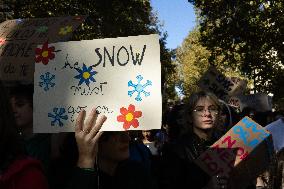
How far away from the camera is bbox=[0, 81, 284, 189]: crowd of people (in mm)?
1971

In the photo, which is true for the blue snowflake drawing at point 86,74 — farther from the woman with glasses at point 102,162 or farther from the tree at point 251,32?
the tree at point 251,32

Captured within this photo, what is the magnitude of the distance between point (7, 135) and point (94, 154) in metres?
0.52

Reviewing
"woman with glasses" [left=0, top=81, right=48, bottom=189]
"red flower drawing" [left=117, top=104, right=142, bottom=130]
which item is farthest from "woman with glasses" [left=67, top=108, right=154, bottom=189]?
"woman with glasses" [left=0, top=81, right=48, bottom=189]

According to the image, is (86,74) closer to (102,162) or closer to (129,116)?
(129,116)

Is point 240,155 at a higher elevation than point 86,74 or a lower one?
lower

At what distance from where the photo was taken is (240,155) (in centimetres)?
382

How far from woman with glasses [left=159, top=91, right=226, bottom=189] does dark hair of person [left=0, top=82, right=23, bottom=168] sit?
1702mm

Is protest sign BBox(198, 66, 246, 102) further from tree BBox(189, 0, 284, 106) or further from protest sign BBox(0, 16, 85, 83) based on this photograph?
tree BBox(189, 0, 284, 106)

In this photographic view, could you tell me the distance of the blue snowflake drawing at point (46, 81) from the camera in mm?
2790

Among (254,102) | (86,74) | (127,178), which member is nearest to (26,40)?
(86,74)

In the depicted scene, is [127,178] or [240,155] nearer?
[127,178]

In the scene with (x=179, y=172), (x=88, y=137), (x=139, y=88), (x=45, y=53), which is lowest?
(x=179, y=172)

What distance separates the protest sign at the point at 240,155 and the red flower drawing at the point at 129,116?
1.13m

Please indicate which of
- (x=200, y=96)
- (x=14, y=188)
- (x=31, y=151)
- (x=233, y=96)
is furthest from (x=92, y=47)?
(x=233, y=96)
